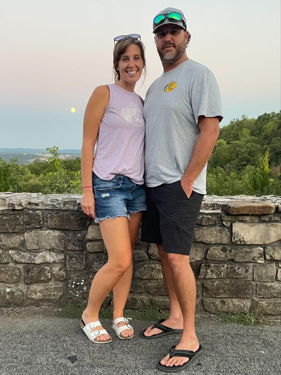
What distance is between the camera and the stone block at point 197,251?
279 cm

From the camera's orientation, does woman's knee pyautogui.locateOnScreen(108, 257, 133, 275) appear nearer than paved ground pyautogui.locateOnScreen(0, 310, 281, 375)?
No

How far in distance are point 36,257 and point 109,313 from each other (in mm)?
761

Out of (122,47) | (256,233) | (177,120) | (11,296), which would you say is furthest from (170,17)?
(11,296)

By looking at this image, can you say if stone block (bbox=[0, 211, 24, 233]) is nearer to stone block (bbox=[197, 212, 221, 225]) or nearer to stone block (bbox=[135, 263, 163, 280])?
stone block (bbox=[135, 263, 163, 280])

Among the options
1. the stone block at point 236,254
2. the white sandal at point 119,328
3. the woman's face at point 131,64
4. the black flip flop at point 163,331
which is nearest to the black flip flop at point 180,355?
the black flip flop at point 163,331

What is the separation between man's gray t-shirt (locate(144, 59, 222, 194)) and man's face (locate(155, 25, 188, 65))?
8 centimetres

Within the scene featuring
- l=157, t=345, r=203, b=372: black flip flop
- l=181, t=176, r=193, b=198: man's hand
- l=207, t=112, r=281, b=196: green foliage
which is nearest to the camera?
l=157, t=345, r=203, b=372: black flip flop

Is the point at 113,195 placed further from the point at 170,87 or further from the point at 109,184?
the point at 170,87

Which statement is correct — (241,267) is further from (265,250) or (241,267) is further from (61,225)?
(61,225)

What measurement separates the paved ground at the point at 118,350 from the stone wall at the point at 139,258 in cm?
21

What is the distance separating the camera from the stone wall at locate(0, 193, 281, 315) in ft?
9.02

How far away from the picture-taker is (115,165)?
2.29m

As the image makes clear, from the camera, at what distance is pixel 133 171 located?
2330 mm

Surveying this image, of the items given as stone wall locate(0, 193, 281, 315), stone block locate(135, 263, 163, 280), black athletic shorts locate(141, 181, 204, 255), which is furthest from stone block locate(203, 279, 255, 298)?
black athletic shorts locate(141, 181, 204, 255)
